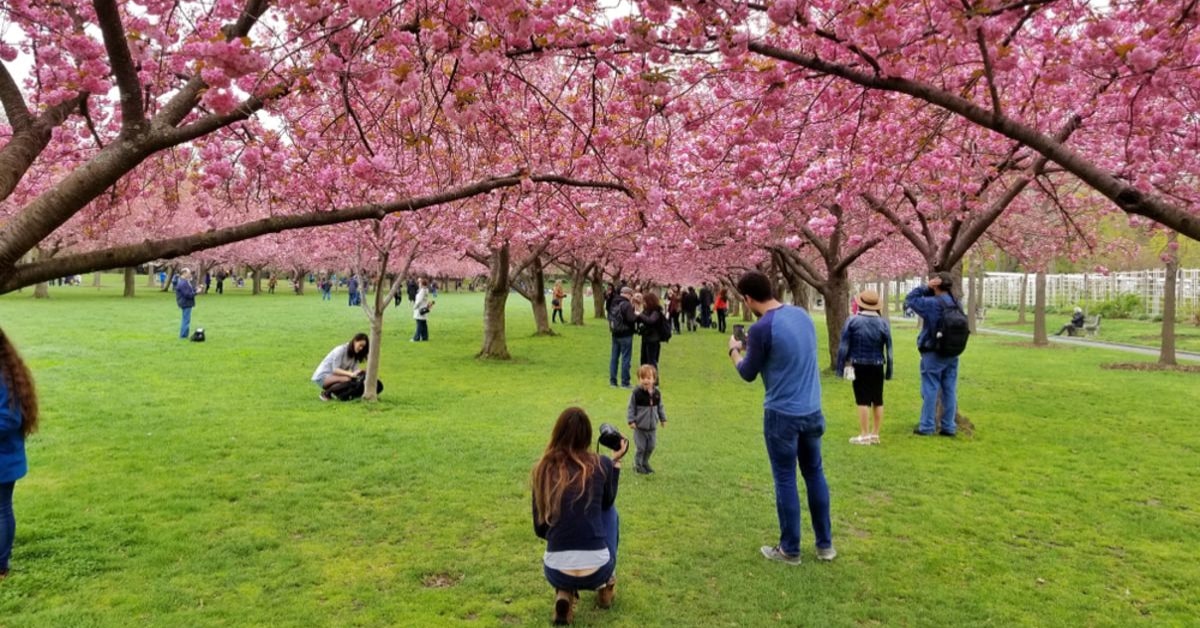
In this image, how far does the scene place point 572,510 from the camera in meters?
3.83

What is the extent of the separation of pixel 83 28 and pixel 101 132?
9.26 ft

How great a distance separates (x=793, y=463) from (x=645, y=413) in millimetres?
2354

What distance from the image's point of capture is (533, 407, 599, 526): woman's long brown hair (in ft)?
12.6

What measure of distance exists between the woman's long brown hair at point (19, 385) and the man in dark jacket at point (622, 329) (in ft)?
28.9

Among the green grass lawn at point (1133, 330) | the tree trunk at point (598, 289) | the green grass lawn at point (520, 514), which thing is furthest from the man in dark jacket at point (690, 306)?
the green grass lawn at point (520, 514)

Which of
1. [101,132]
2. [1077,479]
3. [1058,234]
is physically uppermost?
[101,132]

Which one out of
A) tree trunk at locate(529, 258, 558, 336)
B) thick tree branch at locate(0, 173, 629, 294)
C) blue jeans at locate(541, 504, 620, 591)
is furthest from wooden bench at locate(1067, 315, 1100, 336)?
thick tree branch at locate(0, 173, 629, 294)

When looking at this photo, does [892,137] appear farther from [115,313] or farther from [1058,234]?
[115,313]

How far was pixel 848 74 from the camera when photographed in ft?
12.6

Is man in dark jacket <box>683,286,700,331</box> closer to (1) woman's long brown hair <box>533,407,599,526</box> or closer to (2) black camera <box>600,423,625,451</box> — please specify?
(2) black camera <box>600,423,625,451</box>

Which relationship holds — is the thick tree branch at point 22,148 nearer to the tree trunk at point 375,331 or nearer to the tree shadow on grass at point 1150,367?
the tree trunk at point 375,331

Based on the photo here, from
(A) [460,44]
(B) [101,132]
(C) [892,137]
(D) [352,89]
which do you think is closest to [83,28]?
(D) [352,89]

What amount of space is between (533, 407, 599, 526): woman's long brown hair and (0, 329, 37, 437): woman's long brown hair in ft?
9.72

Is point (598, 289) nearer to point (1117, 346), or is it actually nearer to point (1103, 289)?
point (1117, 346)
